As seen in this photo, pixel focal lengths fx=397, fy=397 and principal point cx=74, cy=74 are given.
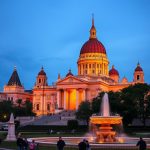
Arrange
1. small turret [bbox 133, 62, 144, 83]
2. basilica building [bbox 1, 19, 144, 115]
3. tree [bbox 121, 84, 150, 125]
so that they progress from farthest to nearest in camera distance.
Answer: small turret [bbox 133, 62, 144, 83] → basilica building [bbox 1, 19, 144, 115] → tree [bbox 121, 84, 150, 125]

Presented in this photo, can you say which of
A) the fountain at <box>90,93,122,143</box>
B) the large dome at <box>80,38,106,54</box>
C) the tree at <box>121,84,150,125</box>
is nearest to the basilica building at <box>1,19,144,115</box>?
the large dome at <box>80,38,106,54</box>

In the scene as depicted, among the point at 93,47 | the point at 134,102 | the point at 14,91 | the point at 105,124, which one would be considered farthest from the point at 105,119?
Answer: the point at 14,91

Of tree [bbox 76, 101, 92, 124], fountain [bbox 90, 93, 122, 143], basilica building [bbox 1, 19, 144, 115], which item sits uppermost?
basilica building [bbox 1, 19, 144, 115]

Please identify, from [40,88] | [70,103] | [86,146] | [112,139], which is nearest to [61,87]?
[70,103]

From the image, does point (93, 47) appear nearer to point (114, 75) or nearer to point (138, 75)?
point (114, 75)

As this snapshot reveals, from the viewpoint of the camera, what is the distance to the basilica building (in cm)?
13112

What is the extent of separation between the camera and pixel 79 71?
148500 millimetres

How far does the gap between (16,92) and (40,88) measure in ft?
68.7

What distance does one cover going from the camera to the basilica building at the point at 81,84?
131125 millimetres

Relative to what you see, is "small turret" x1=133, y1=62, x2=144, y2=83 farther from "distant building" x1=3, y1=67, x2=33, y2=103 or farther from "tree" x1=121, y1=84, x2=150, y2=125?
"distant building" x1=3, y1=67, x2=33, y2=103

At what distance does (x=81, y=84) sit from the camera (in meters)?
131

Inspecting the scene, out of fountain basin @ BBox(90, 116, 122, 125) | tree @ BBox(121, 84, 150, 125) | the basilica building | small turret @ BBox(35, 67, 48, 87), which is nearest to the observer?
fountain basin @ BBox(90, 116, 122, 125)

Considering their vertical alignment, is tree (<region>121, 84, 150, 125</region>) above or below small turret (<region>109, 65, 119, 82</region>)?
below

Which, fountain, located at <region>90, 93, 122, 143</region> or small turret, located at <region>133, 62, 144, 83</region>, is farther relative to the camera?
small turret, located at <region>133, 62, 144, 83</region>
